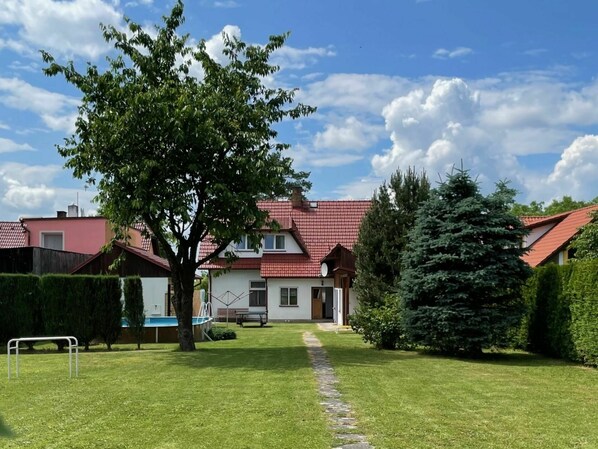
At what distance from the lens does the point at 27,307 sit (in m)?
21.0

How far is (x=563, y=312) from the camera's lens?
16.4 metres

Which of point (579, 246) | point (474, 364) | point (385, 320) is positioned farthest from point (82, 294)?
point (579, 246)

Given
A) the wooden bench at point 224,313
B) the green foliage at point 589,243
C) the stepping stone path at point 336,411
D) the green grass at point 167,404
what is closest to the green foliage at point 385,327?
the green grass at point 167,404

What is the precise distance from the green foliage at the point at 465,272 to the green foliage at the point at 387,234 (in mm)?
7697

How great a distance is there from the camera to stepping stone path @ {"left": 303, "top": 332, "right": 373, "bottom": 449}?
23.6 feet

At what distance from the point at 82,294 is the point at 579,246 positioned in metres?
16.4

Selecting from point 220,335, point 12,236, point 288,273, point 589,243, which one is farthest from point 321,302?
point 589,243

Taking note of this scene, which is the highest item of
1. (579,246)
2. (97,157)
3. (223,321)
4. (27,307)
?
(97,157)

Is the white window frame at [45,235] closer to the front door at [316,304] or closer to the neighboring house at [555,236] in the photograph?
the front door at [316,304]

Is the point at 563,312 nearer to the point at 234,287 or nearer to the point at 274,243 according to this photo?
the point at 274,243

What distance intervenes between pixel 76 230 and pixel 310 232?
15.0m

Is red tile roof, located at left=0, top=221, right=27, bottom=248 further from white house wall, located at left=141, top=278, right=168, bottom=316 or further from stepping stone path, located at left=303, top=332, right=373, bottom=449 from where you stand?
stepping stone path, located at left=303, top=332, right=373, bottom=449

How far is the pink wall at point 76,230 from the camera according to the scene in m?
35.8

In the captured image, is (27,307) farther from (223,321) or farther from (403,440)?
(223,321)
